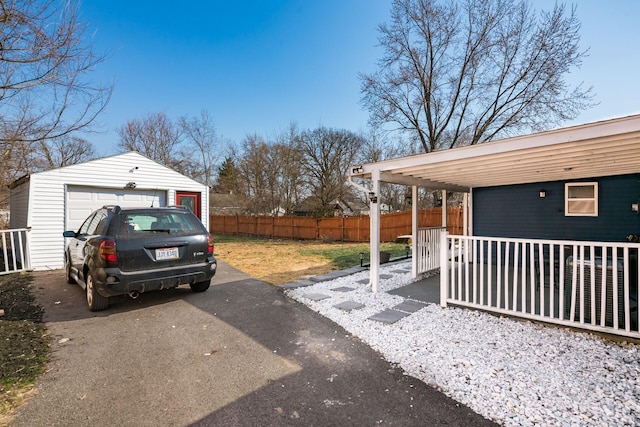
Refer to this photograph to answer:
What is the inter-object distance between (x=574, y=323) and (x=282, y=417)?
11.6ft

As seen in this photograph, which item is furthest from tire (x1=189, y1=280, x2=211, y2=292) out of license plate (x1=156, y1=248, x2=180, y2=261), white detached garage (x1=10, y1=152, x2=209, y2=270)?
white detached garage (x1=10, y1=152, x2=209, y2=270)

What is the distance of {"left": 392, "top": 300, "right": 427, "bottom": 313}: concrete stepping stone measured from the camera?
437 centimetres

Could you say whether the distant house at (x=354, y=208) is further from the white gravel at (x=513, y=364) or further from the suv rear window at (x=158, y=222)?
the white gravel at (x=513, y=364)

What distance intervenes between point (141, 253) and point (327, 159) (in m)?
21.8

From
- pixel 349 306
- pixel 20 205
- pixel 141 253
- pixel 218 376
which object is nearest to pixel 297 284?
pixel 349 306

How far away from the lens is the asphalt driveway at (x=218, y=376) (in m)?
2.06

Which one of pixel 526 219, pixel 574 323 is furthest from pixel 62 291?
pixel 526 219

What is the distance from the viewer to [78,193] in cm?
781

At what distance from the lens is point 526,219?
754 cm

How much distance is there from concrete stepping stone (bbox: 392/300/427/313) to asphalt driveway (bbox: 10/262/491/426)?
1182 mm

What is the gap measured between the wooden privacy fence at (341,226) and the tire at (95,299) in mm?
12275

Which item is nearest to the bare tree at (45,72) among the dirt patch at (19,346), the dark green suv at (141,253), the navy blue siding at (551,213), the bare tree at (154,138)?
Result: the dark green suv at (141,253)

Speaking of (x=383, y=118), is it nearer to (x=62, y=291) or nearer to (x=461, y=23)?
(x=461, y=23)

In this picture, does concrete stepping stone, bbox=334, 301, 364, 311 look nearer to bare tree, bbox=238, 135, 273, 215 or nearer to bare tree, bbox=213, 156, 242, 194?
bare tree, bbox=238, 135, 273, 215
